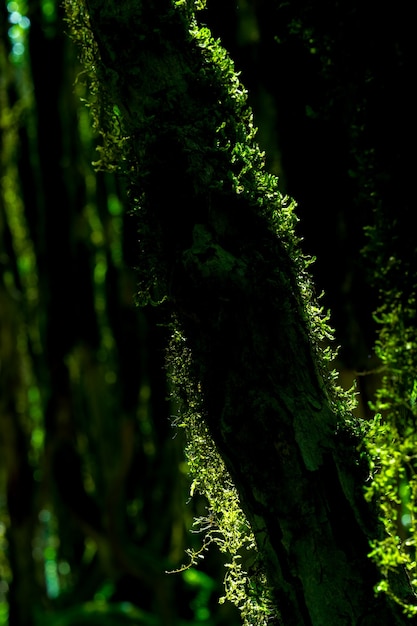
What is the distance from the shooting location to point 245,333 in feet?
2.25

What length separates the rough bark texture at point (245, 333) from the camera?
2.23 ft

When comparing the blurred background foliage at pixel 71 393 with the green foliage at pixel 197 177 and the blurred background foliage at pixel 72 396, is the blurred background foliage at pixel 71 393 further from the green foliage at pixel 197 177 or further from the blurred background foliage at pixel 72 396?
the green foliage at pixel 197 177

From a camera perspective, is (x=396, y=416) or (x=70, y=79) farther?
(x=70, y=79)

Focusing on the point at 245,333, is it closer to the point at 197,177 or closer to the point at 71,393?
the point at 197,177

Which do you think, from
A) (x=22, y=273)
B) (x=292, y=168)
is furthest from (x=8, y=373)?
(x=292, y=168)

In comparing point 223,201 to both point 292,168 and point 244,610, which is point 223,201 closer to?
point 244,610

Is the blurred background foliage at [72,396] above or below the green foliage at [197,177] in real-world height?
above

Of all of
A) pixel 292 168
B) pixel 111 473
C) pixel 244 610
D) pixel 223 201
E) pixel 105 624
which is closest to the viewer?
pixel 223 201

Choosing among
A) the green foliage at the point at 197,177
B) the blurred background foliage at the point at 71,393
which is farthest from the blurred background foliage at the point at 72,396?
the green foliage at the point at 197,177

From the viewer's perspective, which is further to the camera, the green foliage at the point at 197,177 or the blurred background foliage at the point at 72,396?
the blurred background foliage at the point at 72,396

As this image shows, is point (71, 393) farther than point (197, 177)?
Yes

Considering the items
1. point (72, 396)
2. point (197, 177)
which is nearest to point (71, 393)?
point (72, 396)

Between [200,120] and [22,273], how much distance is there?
4.06 m

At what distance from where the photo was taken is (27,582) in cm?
430
